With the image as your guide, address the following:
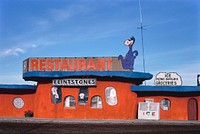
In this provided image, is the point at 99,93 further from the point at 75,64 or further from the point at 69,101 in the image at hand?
the point at 75,64

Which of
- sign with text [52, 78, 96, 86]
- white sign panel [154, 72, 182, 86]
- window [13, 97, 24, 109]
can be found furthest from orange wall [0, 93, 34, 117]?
white sign panel [154, 72, 182, 86]

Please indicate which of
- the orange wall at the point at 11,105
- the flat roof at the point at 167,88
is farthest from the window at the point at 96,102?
the orange wall at the point at 11,105

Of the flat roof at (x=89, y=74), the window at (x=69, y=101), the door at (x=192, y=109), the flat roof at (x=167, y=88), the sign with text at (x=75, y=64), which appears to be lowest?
the door at (x=192, y=109)

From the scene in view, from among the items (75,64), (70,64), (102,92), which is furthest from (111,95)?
(70,64)

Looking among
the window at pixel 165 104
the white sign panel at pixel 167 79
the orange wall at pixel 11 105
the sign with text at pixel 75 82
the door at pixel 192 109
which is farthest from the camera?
the orange wall at pixel 11 105

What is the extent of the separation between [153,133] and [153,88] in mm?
12937

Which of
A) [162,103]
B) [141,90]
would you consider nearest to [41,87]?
[141,90]

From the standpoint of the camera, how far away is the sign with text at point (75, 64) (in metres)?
30.8

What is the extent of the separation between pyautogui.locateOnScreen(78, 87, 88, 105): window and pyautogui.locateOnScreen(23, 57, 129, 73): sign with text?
6.67 feet

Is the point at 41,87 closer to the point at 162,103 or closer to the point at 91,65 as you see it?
the point at 91,65

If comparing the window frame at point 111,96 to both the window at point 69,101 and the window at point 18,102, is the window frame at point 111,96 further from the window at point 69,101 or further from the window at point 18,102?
the window at point 18,102

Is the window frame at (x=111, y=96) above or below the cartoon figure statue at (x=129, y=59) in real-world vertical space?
below

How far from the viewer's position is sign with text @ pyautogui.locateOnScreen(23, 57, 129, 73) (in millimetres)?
30750

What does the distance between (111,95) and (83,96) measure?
2.78 m
